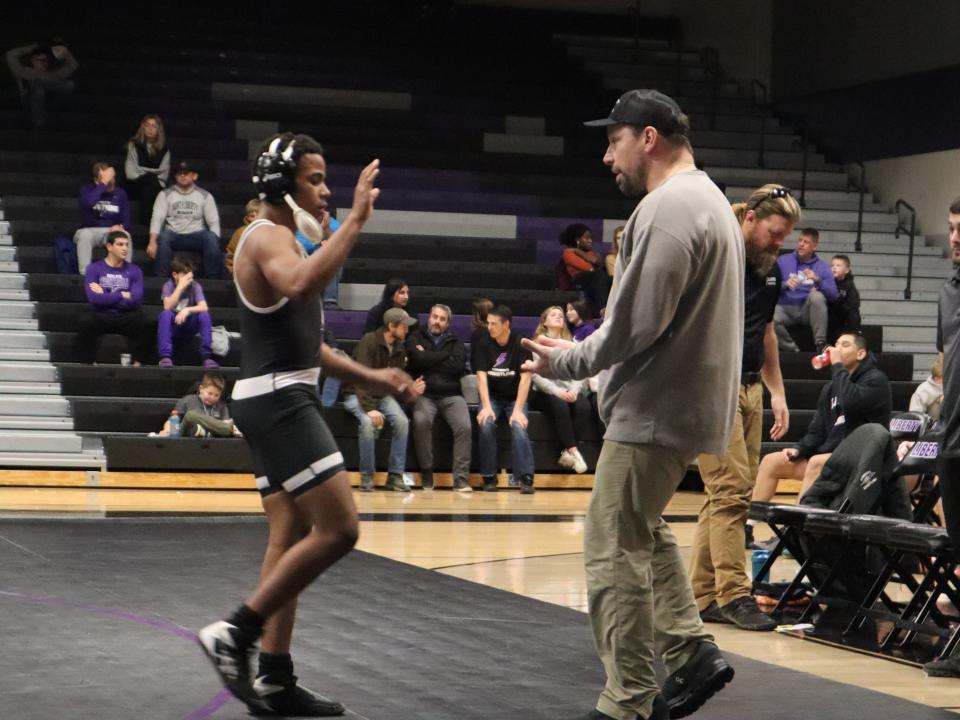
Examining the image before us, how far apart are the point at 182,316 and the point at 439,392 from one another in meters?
2.06

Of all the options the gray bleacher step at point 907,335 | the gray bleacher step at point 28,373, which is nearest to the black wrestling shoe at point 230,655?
the gray bleacher step at point 28,373

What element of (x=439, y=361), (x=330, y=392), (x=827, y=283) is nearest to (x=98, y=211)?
(x=330, y=392)

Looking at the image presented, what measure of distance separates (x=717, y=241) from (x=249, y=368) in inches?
51.5

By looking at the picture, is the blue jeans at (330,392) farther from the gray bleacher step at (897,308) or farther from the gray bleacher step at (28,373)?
the gray bleacher step at (897,308)

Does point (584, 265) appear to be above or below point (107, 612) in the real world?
above

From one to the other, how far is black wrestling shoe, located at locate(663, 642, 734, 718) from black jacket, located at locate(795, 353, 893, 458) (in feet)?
13.2

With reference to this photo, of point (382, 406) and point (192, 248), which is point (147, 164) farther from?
point (382, 406)

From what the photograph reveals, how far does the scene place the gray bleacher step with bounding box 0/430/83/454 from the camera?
37.8ft

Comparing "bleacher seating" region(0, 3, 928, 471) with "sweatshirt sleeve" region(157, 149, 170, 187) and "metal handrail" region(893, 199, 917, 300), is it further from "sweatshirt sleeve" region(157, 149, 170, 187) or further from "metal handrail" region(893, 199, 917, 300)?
"sweatshirt sleeve" region(157, 149, 170, 187)

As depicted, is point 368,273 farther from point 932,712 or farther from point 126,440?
point 932,712

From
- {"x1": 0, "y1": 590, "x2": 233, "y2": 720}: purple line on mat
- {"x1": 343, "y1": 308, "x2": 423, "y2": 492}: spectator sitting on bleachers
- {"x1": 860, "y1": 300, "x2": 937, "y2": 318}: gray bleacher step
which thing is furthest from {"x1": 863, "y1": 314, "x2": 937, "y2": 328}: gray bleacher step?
{"x1": 0, "y1": 590, "x2": 233, "y2": 720}: purple line on mat

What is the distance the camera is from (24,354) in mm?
12523

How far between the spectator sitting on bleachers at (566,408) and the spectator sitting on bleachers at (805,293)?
216cm

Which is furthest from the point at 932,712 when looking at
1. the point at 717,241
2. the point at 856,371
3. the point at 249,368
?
the point at 856,371
